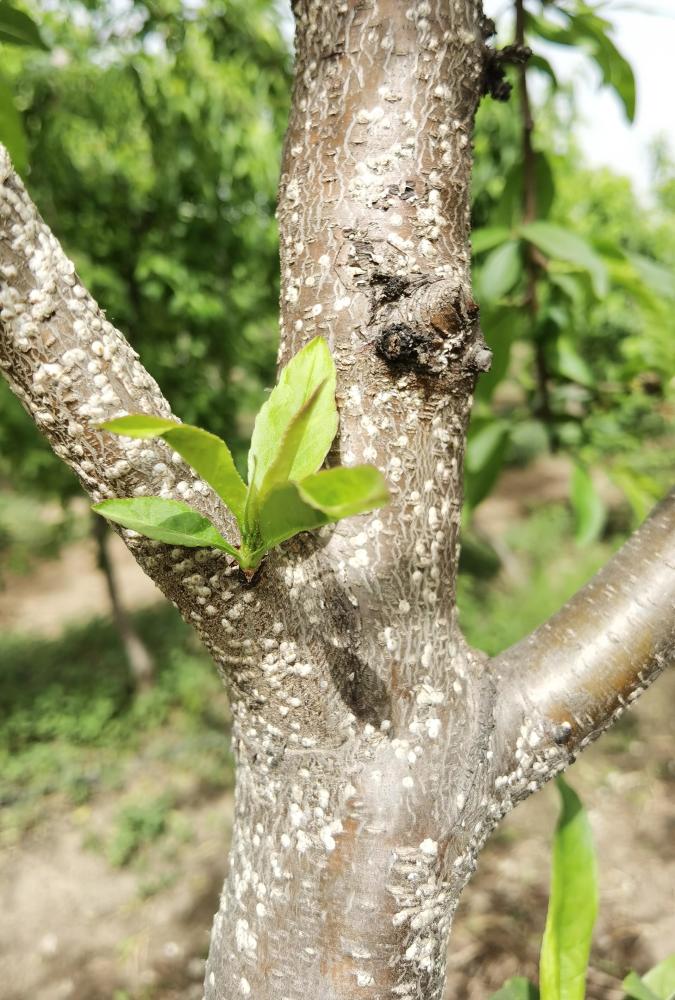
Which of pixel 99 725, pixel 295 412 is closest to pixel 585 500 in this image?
pixel 295 412

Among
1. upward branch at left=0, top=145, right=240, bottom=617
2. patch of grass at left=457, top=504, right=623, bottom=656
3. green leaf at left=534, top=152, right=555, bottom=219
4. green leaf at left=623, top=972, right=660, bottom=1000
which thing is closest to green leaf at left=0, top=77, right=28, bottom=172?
upward branch at left=0, top=145, right=240, bottom=617

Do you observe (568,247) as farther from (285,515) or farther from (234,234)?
(234,234)

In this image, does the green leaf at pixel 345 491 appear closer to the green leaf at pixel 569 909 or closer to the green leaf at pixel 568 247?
the green leaf at pixel 569 909

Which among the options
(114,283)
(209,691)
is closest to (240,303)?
(114,283)

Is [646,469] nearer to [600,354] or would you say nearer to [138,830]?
[600,354]

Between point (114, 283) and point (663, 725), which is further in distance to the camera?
point (663, 725)

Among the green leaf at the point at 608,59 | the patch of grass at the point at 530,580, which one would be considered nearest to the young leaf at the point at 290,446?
the green leaf at the point at 608,59
